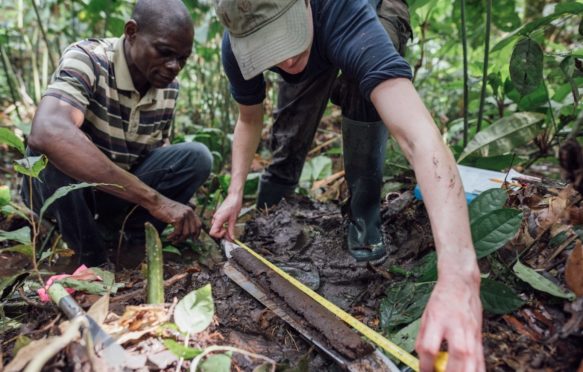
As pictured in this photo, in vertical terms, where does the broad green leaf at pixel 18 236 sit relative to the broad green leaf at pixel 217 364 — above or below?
below

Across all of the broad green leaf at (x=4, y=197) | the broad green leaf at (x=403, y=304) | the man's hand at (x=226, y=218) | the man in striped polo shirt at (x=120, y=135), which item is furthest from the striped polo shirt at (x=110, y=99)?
the broad green leaf at (x=403, y=304)

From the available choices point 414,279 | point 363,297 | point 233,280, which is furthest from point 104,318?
point 414,279

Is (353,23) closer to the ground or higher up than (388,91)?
higher up

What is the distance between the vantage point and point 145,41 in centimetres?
215

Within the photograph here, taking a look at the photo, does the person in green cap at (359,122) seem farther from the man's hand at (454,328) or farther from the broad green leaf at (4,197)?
the broad green leaf at (4,197)

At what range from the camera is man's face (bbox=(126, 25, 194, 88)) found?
2.13 m

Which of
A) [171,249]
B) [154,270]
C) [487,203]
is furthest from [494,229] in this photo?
[171,249]

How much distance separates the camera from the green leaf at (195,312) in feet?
3.92

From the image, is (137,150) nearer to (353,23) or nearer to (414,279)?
(353,23)

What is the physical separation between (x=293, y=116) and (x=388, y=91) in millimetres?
1173

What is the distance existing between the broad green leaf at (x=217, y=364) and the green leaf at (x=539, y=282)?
83 centimetres

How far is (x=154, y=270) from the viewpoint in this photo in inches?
57.9

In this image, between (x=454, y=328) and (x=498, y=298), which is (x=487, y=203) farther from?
(x=454, y=328)

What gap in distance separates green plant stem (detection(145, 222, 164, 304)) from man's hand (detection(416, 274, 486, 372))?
0.79 meters
